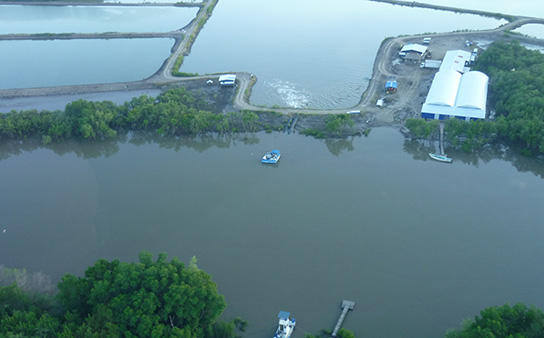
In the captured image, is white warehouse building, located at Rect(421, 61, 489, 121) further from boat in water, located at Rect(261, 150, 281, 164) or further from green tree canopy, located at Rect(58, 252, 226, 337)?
green tree canopy, located at Rect(58, 252, 226, 337)

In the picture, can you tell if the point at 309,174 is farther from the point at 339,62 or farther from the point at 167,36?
the point at 167,36

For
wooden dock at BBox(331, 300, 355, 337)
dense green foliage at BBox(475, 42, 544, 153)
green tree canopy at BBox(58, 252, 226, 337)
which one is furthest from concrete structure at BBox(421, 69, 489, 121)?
green tree canopy at BBox(58, 252, 226, 337)

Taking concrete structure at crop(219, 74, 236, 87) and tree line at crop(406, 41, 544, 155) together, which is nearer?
tree line at crop(406, 41, 544, 155)

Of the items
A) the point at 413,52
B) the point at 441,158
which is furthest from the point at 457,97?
the point at 413,52

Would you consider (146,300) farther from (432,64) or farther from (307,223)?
(432,64)

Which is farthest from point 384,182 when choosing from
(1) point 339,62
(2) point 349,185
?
(1) point 339,62

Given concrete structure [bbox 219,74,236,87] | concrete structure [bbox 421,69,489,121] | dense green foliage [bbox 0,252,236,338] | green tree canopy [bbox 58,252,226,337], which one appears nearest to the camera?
dense green foliage [bbox 0,252,236,338]

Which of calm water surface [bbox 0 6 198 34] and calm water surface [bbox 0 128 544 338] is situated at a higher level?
calm water surface [bbox 0 6 198 34]

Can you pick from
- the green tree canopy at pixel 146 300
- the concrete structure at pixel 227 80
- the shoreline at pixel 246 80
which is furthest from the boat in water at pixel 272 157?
the concrete structure at pixel 227 80
